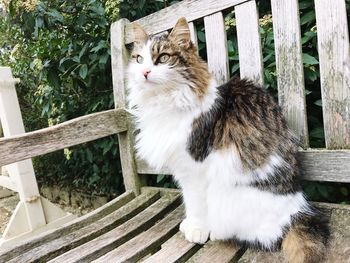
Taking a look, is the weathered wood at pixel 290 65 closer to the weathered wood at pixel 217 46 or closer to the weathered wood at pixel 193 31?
the weathered wood at pixel 217 46

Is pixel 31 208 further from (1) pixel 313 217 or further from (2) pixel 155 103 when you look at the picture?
(1) pixel 313 217

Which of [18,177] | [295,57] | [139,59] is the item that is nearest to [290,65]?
[295,57]

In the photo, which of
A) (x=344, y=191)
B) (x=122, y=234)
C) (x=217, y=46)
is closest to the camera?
(x=122, y=234)

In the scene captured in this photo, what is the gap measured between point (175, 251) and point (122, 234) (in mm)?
224

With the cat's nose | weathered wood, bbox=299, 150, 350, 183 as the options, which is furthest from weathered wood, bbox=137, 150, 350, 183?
the cat's nose

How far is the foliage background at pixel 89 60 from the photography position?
55.3 inches

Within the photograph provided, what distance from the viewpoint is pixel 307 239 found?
1000mm

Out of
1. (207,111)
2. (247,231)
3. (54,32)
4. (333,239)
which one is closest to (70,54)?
(54,32)

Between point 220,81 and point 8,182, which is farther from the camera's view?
point 8,182

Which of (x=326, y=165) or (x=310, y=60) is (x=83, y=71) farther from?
(x=326, y=165)

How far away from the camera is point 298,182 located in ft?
3.74

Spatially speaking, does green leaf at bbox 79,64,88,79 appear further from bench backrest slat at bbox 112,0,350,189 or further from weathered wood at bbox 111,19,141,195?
bench backrest slat at bbox 112,0,350,189

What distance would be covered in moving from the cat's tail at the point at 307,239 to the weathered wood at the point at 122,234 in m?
0.50

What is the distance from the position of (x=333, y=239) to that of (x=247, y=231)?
240 millimetres
